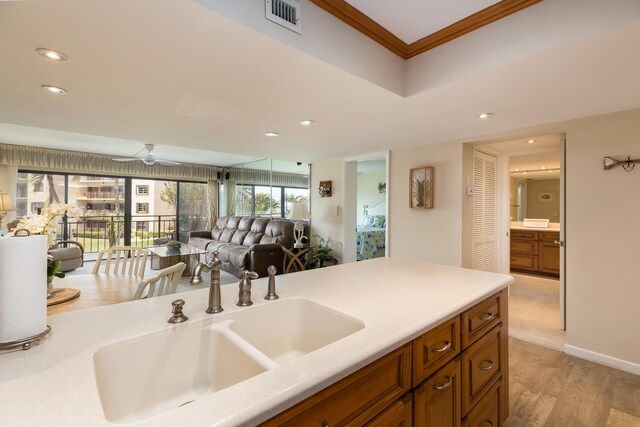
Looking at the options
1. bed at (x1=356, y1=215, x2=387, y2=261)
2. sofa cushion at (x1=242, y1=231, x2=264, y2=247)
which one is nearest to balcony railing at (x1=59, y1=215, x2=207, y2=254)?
sofa cushion at (x1=242, y1=231, x2=264, y2=247)

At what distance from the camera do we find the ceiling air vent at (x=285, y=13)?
4.61 ft

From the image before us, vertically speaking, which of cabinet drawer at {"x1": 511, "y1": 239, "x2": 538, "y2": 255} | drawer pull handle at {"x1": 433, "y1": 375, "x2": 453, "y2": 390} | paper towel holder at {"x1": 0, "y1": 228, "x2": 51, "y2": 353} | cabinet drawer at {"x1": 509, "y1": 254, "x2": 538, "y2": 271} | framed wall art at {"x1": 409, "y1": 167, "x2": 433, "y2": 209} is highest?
framed wall art at {"x1": 409, "y1": 167, "x2": 433, "y2": 209}

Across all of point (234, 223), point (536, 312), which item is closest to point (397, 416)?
point (536, 312)

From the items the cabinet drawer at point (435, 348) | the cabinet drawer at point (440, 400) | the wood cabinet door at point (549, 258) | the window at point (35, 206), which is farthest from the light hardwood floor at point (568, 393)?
the window at point (35, 206)

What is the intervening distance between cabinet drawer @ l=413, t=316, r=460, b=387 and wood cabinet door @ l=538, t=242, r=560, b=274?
4982 mm

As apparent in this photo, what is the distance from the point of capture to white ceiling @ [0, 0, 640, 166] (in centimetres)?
134

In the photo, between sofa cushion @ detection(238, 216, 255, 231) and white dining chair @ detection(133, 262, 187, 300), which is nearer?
white dining chair @ detection(133, 262, 187, 300)

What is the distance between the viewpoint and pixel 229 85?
6.46 feet

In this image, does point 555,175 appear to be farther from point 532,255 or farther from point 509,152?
point 509,152

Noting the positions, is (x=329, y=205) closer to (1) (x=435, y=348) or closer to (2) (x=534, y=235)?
(2) (x=534, y=235)

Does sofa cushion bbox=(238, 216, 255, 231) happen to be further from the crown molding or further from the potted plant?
the crown molding

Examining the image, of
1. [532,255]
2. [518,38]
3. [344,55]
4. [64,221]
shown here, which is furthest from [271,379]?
[64,221]

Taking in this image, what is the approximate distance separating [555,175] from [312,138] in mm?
5444

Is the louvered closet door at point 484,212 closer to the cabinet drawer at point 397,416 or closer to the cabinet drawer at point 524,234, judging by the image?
the cabinet drawer at point 524,234
